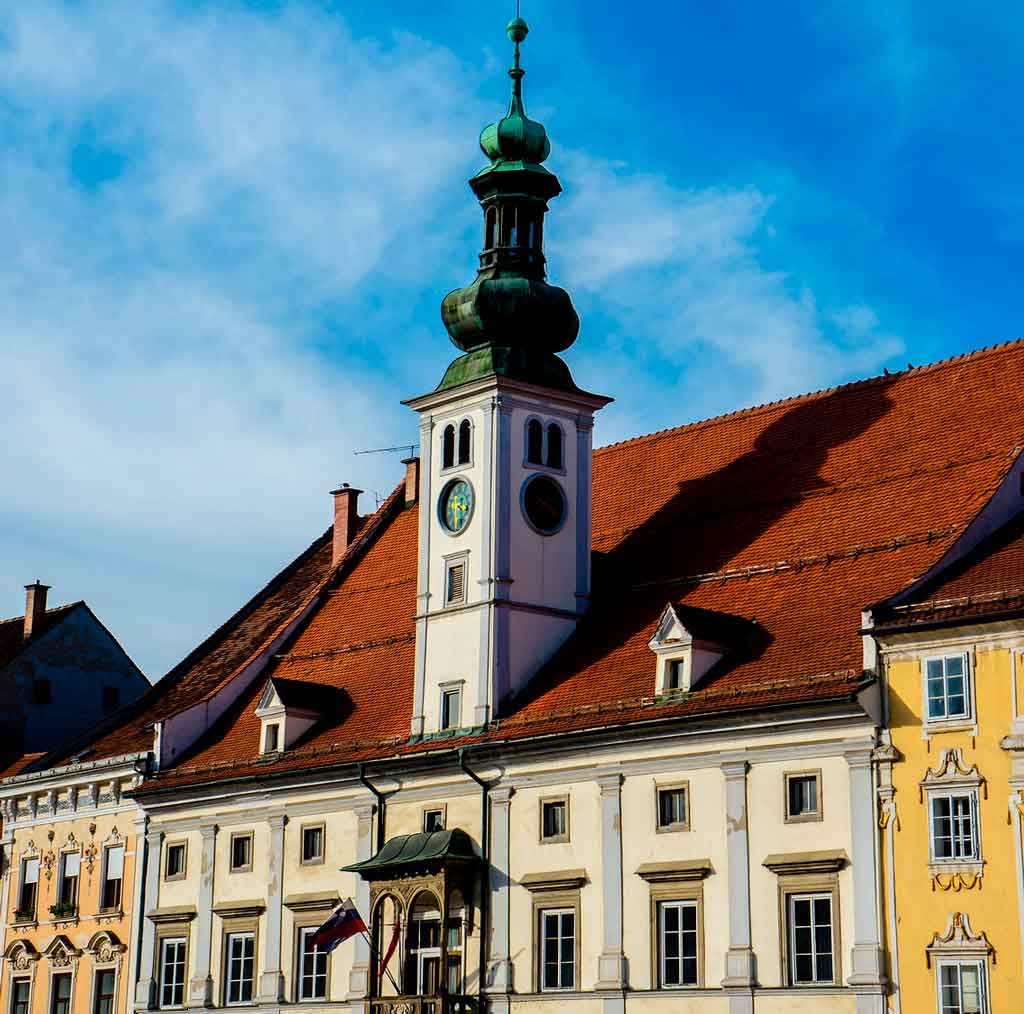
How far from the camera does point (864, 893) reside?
38.3m

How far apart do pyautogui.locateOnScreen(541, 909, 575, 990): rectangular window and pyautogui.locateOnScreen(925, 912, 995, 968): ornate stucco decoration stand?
29.6 ft

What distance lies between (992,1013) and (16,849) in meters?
31.6

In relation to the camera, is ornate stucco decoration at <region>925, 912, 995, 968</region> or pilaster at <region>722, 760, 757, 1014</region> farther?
pilaster at <region>722, 760, 757, 1014</region>

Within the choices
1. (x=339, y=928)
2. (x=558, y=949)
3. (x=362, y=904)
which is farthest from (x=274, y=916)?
(x=558, y=949)

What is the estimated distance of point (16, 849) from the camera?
59.0 metres

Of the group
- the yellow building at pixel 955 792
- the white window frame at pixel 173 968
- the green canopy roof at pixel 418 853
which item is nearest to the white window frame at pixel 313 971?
the green canopy roof at pixel 418 853

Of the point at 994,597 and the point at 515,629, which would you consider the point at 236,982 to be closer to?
the point at 515,629

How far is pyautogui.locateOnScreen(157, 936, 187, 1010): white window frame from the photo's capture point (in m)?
52.4

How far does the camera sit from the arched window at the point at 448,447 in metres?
50.2

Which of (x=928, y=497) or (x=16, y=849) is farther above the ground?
(x=928, y=497)

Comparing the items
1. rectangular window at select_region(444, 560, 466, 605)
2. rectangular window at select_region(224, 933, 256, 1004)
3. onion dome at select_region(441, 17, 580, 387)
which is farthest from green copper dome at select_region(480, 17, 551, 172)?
rectangular window at select_region(224, 933, 256, 1004)

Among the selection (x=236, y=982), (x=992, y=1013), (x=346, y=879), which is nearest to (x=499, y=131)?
(x=346, y=879)

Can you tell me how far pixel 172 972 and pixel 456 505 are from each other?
13739 mm

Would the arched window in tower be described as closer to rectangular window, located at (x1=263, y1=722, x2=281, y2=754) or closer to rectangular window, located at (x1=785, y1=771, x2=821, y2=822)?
rectangular window, located at (x1=263, y1=722, x2=281, y2=754)
